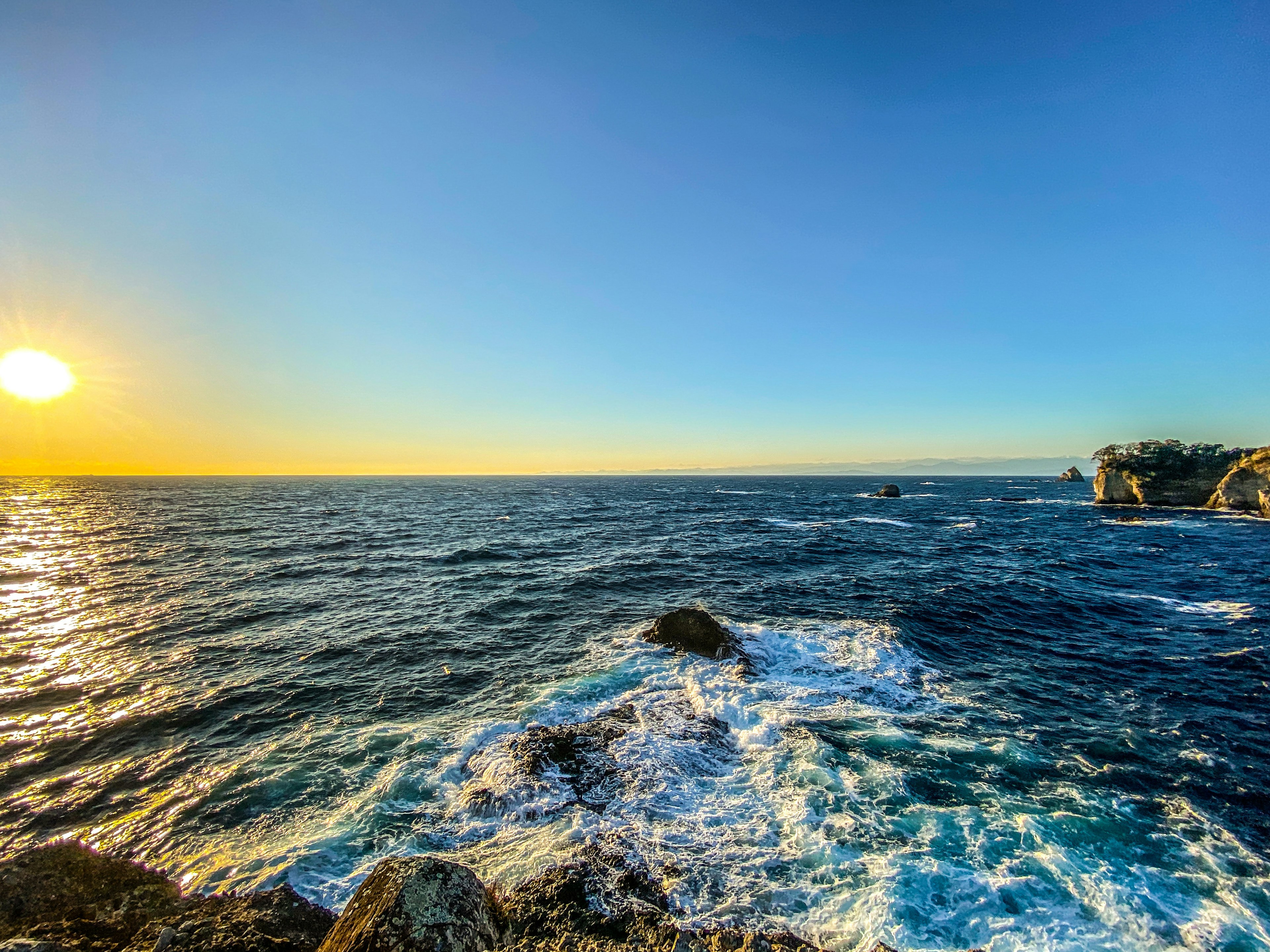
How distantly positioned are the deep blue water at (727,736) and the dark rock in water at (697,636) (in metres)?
0.63

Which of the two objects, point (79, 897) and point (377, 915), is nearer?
point (377, 915)

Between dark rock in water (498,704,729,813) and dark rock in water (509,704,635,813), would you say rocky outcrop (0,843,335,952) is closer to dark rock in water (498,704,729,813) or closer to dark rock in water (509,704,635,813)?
dark rock in water (498,704,729,813)

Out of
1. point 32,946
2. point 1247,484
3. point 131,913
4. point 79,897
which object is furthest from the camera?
point 1247,484

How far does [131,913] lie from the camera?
23.3 feet

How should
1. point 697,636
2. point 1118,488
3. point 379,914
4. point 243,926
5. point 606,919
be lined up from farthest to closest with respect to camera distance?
point 1118,488, point 697,636, point 606,919, point 243,926, point 379,914

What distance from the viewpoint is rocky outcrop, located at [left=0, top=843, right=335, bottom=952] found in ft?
21.3

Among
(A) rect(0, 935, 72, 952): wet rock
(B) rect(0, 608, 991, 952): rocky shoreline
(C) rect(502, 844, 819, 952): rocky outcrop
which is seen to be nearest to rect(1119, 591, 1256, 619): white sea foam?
(B) rect(0, 608, 991, 952): rocky shoreline

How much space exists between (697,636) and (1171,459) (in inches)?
3575

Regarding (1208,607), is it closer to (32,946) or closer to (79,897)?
(32,946)

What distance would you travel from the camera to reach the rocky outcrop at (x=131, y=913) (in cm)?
650

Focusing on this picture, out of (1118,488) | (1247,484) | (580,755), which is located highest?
(1247,484)

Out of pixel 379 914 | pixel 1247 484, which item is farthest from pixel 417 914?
pixel 1247 484

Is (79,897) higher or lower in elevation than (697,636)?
lower

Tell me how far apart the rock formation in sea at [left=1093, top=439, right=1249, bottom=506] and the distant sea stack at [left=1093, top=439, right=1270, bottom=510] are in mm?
66
